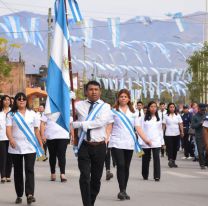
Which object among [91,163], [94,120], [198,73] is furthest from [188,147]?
[198,73]

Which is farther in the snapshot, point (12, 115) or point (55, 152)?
point (55, 152)

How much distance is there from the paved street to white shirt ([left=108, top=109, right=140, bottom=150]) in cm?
85

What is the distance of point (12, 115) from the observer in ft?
42.1

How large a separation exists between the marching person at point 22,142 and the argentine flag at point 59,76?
3.90ft

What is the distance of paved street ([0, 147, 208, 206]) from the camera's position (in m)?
12.7

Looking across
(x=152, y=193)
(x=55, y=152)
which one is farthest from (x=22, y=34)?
(x=152, y=193)

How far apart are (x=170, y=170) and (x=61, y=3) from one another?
9.49 m

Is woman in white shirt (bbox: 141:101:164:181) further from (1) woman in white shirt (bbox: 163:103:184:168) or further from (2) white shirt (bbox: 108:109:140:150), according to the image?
(1) woman in white shirt (bbox: 163:103:184:168)

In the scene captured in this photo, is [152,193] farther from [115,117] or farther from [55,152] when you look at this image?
[55,152]

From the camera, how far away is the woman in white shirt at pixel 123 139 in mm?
13461

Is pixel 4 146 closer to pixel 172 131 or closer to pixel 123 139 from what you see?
pixel 123 139

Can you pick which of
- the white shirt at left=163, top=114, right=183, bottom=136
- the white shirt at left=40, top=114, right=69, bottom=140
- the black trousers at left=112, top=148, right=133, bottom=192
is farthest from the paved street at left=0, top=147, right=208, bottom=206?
the white shirt at left=163, top=114, right=183, bottom=136

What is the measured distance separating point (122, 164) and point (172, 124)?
26.7ft

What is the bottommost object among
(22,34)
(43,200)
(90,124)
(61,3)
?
(43,200)
